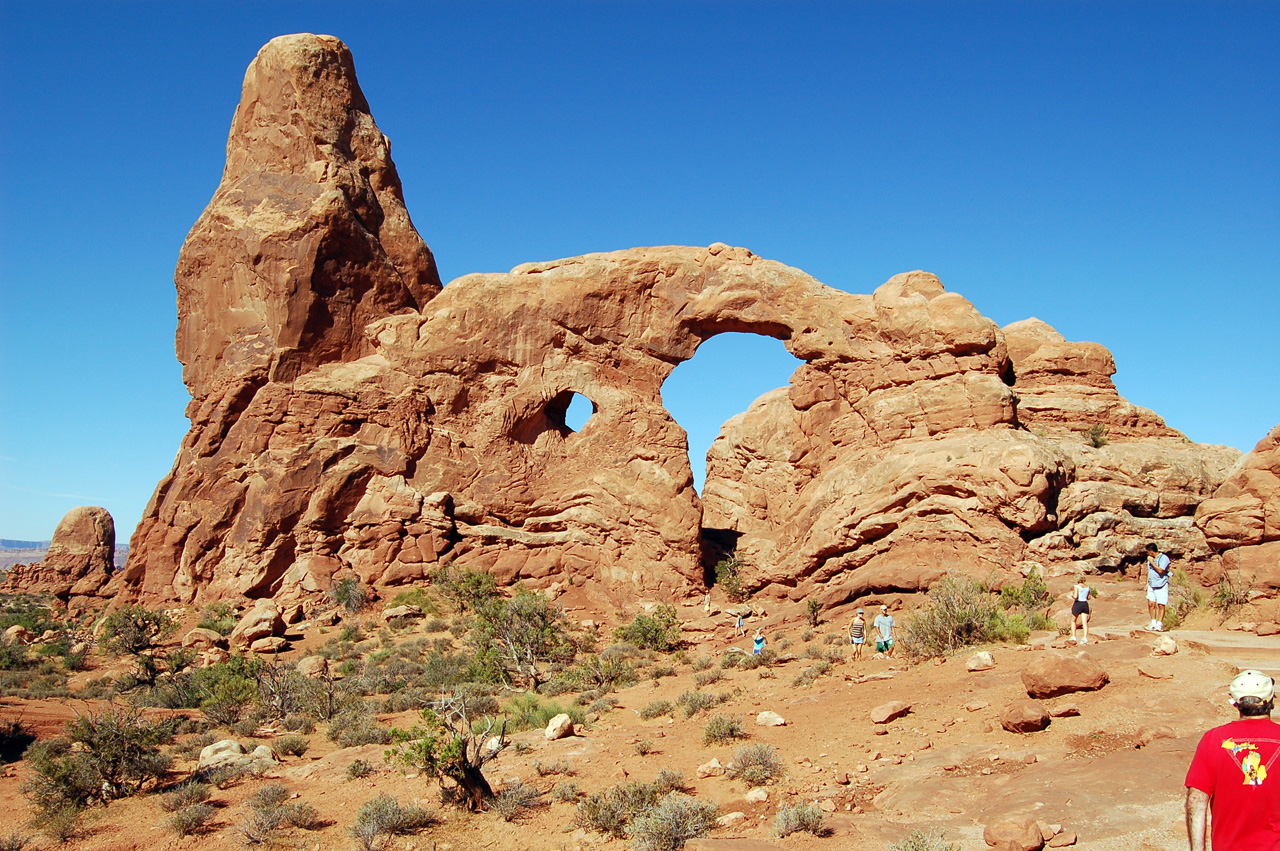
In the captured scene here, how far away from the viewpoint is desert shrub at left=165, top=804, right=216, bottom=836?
28.6 ft

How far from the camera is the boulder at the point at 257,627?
20.2 m

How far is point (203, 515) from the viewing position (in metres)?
24.0

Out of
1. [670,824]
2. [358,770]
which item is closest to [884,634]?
[670,824]

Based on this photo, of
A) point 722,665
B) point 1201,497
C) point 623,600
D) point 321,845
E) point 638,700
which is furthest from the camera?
point 623,600

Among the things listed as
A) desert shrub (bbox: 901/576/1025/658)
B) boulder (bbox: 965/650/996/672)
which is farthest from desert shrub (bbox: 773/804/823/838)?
desert shrub (bbox: 901/576/1025/658)

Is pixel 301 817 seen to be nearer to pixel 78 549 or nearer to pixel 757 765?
pixel 757 765

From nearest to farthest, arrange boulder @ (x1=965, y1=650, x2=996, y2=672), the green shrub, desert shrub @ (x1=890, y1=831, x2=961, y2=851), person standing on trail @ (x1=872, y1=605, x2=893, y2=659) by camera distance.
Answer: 1. desert shrub @ (x1=890, y1=831, x2=961, y2=851)
2. the green shrub
3. boulder @ (x1=965, y1=650, x2=996, y2=672)
4. person standing on trail @ (x1=872, y1=605, x2=893, y2=659)

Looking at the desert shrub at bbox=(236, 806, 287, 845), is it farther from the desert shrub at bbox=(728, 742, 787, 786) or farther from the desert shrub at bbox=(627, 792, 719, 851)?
the desert shrub at bbox=(728, 742, 787, 786)

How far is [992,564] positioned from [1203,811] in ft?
49.3

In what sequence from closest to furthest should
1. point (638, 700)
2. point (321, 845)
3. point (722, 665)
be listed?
point (321, 845)
point (638, 700)
point (722, 665)

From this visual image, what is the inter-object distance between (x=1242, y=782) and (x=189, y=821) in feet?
30.5

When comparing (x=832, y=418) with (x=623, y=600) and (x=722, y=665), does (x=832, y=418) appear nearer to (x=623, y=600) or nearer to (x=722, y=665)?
(x=623, y=600)

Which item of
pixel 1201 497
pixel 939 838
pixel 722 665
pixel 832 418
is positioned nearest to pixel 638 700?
pixel 722 665

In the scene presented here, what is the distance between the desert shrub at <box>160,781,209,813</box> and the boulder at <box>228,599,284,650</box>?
10.9 m
